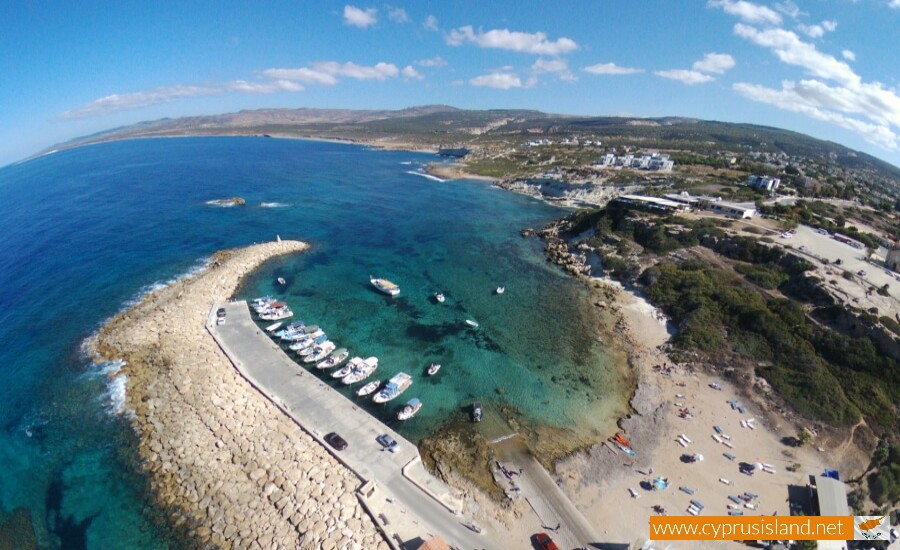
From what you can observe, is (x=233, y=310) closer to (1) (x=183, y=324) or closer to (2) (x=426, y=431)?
(1) (x=183, y=324)

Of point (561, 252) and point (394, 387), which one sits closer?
point (394, 387)

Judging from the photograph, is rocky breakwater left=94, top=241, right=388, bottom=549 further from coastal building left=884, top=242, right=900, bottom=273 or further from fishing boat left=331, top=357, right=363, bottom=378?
coastal building left=884, top=242, right=900, bottom=273

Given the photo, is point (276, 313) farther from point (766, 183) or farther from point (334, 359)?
point (766, 183)

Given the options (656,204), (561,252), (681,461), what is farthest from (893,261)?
(681,461)

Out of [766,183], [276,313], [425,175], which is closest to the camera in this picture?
[276,313]

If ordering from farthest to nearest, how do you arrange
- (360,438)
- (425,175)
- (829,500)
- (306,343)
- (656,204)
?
(425,175) → (656,204) → (306,343) → (360,438) → (829,500)

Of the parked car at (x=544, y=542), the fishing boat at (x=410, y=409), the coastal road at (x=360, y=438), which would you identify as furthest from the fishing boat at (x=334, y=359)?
the parked car at (x=544, y=542)

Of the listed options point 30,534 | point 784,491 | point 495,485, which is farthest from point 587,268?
point 30,534
